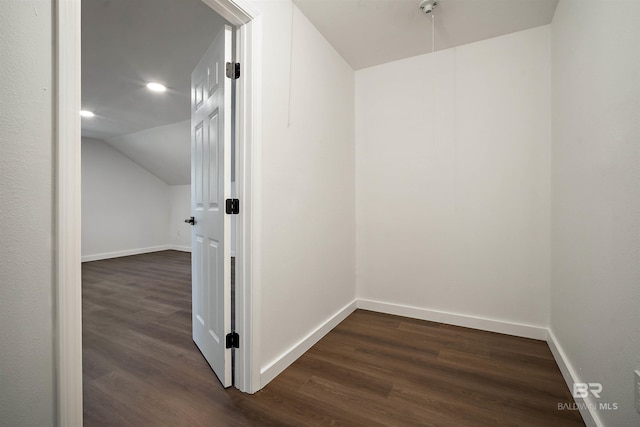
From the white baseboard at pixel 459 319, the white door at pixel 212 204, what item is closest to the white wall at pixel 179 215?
the white door at pixel 212 204

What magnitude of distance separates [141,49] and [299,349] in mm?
2907

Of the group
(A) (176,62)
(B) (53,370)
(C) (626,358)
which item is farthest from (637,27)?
(A) (176,62)

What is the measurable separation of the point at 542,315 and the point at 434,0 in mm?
2419

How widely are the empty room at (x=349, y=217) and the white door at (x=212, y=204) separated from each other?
0.02 meters

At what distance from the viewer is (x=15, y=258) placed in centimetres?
70

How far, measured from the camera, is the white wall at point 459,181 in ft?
7.07

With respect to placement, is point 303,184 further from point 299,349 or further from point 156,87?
point 156,87

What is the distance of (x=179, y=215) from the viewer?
Result: 6.52 meters

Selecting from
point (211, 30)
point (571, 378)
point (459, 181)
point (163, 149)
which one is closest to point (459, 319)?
point (571, 378)

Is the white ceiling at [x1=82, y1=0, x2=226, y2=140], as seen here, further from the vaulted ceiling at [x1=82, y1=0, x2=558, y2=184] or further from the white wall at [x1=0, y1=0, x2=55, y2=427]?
the white wall at [x1=0, y1=0, x2=55, y2=427]

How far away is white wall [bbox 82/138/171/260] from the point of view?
215 inches

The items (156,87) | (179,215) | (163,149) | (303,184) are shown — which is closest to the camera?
(303,184)

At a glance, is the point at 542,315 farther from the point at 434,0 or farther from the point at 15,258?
the point at 15,258

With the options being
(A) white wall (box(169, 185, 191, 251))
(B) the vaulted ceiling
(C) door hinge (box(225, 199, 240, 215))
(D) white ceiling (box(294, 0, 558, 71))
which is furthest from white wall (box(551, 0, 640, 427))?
(A) white wall (box(169, 185, 191, 251))
